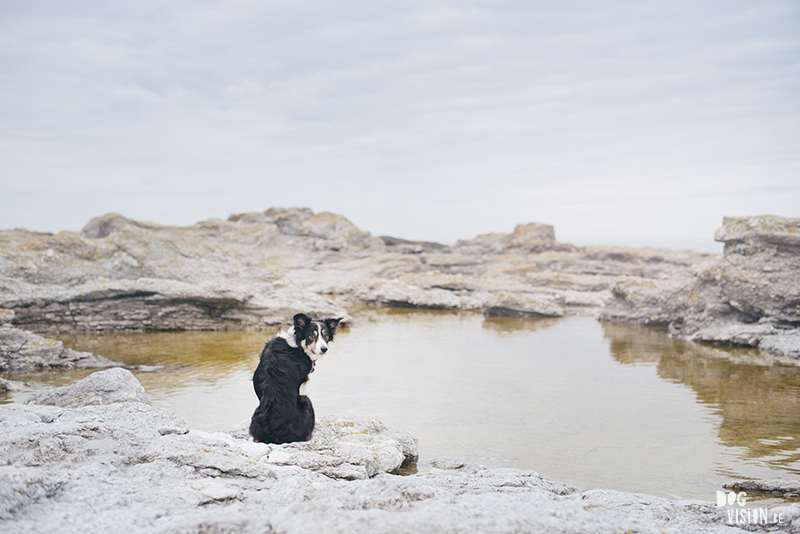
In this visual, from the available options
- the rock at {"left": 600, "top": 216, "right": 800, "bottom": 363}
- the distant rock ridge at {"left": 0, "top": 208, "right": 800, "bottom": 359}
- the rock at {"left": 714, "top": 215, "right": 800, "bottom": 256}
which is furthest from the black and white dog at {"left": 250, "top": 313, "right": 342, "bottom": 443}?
the rock at {"left": 714, "top": 215, "right": 800, "bottom": 256}

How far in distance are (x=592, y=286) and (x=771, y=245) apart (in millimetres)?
13647

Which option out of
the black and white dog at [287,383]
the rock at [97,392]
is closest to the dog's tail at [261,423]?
the black and white dog at [287,383]

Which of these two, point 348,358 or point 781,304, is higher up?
point 781,304

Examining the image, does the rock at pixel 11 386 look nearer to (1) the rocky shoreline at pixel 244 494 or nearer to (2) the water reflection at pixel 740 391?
(1) the rocky shoreline at pixel 244 494

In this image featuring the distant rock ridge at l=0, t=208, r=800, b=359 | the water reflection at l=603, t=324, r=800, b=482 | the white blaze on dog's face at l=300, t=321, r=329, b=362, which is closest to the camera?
the white blaze on dog's face at l=300, t=321, r=329, b=362

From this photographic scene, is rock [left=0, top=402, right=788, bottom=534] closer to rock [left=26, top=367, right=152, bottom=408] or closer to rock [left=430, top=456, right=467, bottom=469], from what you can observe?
rock [left=430, top=456, right=467, bottom=469]

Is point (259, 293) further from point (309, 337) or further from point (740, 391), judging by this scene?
point (740, 391)

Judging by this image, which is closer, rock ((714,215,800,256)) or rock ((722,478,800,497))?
rock ((722,478,800,497))

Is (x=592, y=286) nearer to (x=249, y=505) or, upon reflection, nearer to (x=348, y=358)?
(x=348, y=358)

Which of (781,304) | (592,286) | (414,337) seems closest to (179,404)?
(414,337)

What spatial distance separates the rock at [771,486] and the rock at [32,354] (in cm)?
945

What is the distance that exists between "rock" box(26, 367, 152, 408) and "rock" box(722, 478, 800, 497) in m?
6.43

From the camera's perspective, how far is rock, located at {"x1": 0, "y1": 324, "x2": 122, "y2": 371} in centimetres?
784

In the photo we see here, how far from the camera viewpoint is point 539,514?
7.63 ft
